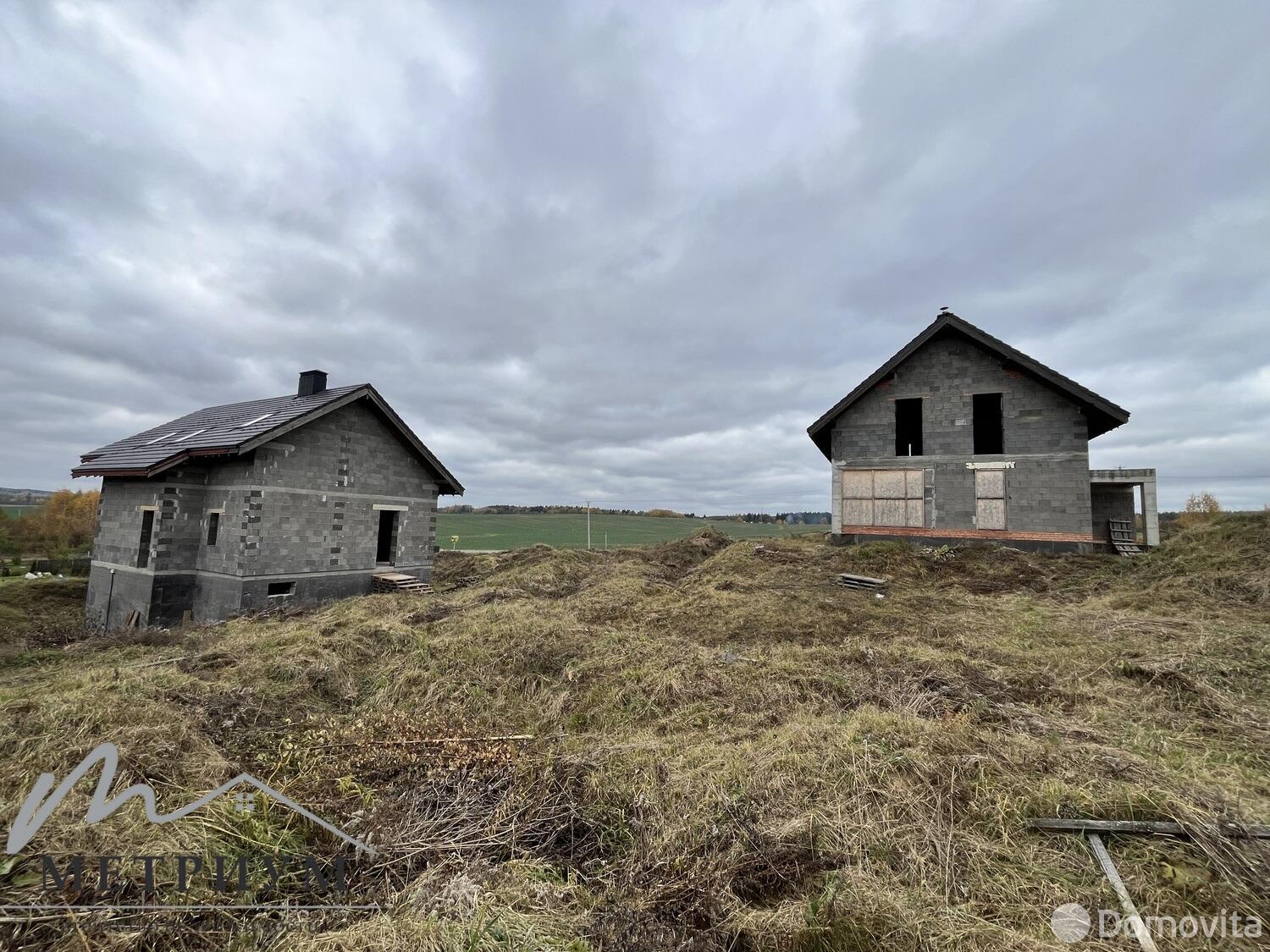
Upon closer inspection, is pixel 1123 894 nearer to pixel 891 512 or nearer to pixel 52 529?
pixel 891 512

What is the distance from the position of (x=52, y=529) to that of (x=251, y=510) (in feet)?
110

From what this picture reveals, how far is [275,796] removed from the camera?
3.84m

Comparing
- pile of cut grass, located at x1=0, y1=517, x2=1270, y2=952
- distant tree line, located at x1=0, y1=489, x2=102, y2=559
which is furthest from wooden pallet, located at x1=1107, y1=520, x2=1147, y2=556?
distant tree line, located at x1=0, y1=489, x2=102, y2=559

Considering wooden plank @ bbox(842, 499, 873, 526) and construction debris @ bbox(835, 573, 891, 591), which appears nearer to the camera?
construction debris @ bbox(835, 573, 891, 591)

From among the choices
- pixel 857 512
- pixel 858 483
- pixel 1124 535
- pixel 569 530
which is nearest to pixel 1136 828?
pixel 857 512

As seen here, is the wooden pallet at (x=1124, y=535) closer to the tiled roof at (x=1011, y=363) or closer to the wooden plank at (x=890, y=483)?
the tiled roof at (x=1011, y=363)

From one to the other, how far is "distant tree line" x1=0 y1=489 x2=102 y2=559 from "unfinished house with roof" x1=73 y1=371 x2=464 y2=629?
68.3 feet

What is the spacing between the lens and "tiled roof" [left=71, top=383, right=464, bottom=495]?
43.4 ft

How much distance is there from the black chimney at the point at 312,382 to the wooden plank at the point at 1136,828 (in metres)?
19.9

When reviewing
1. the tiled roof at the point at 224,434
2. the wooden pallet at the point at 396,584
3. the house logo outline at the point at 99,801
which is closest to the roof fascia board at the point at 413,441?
the tiled roof at the point at 224,434

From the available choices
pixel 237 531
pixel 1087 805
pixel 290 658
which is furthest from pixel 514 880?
pixel 237 531

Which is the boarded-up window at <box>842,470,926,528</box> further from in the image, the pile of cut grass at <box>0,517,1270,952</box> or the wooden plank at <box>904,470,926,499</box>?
the pile of cut grass at <box>0,517,1270,952</box>

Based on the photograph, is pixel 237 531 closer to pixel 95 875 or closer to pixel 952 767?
pixel 95 875

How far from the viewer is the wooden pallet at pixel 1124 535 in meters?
16.0
